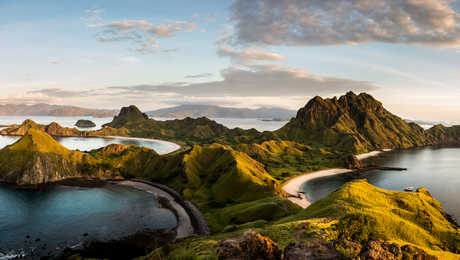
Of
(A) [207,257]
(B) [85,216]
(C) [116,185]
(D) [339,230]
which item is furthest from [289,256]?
(C) [116,185]

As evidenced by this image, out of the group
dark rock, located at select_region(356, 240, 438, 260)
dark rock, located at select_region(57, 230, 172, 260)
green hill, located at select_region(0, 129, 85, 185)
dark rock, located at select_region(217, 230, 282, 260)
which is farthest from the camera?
green hill, located at select_region(0, 129, 85, 185)

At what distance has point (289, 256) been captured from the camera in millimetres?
37219

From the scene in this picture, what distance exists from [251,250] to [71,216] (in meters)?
129

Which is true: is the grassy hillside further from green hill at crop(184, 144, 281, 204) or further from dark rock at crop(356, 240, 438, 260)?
green hill at crop(184, 144, 281, 204)

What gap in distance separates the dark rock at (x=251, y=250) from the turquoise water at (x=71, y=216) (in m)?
87.6

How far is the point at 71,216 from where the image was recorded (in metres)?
128

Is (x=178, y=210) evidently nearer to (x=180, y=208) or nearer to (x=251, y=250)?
(x=180, y=208)

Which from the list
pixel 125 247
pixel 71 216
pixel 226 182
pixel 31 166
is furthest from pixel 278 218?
pixel 31 166

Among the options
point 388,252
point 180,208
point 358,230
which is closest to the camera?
point 388,252

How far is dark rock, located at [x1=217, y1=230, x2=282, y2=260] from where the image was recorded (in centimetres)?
3681

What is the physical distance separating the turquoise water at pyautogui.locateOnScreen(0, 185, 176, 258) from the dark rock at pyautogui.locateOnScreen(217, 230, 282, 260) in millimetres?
87573

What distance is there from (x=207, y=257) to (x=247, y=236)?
830 inches

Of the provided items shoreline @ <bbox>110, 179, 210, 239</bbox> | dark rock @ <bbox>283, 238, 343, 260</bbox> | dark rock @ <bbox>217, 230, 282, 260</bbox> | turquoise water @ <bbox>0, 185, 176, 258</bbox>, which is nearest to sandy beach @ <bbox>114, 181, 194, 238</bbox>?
shoreline @ <bbox>110, 179, 210, 239</bbox>

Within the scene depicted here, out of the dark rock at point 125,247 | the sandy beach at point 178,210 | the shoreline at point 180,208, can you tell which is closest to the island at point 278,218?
the dark rock at point 125,247
